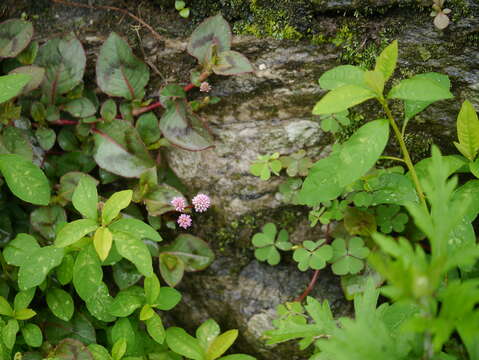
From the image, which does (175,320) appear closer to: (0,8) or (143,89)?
(143,89)

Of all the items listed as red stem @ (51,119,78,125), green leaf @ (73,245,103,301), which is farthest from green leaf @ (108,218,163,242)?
red stem @ (51,119,78,125)

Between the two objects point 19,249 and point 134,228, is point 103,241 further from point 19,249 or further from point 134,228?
point 19,249

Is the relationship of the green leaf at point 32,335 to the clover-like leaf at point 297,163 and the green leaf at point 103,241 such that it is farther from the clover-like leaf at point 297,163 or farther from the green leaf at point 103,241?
the clover-like leaf at point 297,163

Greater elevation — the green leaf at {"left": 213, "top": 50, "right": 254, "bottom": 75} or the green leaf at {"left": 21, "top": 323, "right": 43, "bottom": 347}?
the green leaf at {"left": 213, "top": 50, "right": 254, "bottom": 75}

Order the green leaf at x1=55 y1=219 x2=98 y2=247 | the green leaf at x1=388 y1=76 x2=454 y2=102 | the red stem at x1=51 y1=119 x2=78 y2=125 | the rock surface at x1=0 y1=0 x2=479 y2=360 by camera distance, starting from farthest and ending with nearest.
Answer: the red stem at x1=51 y1=119 x2=78 y2=125 → the rock surface at x1=0 y1=0 x2=479 y2=360 → the green leaf at x1=55 y1=219 x2=98 y2=247 → the green leaf at x1=388 y1=76 x2=454 y2=102

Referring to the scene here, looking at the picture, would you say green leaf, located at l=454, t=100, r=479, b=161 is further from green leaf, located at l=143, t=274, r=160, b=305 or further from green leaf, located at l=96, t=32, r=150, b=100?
green leaf, located at l=96, t=32, r=150, b=100

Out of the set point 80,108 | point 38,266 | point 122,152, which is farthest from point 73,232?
point 80,108
